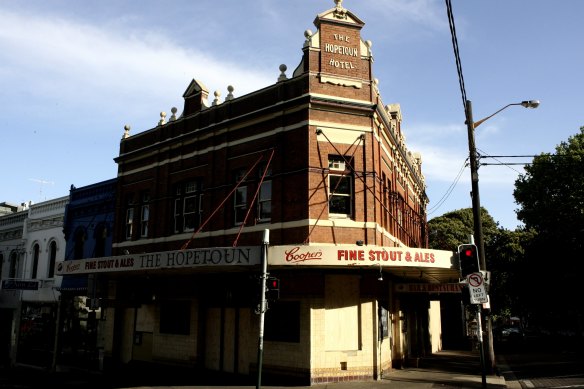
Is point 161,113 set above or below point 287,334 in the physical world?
above

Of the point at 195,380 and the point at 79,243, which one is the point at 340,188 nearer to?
the point at 195,380

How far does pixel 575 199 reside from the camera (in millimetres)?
35812

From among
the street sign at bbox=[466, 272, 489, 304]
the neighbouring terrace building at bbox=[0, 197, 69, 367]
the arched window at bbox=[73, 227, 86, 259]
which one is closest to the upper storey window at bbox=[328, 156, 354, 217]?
the street sign at bbox=[466, 272, 489, 304]

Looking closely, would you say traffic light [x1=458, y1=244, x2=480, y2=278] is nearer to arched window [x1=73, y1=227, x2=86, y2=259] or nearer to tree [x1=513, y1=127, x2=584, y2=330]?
arched window [x1=73, y1=227, x2=86, y2=259]

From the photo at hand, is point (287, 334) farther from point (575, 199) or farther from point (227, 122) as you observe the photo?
point (575, 199)

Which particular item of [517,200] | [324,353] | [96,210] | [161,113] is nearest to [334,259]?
[324,353]

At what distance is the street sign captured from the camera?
43.8 ft

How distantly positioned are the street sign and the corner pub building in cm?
203

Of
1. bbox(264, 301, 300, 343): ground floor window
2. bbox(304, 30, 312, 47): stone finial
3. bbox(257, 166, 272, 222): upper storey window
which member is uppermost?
bbox(304, 30, 312, 47): stone finial

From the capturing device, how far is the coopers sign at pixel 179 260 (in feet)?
49.1

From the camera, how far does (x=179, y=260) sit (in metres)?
16.2

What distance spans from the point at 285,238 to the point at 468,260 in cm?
593

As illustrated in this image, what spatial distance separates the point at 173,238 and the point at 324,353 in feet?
27.3

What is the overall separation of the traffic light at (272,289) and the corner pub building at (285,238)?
2.17 m
